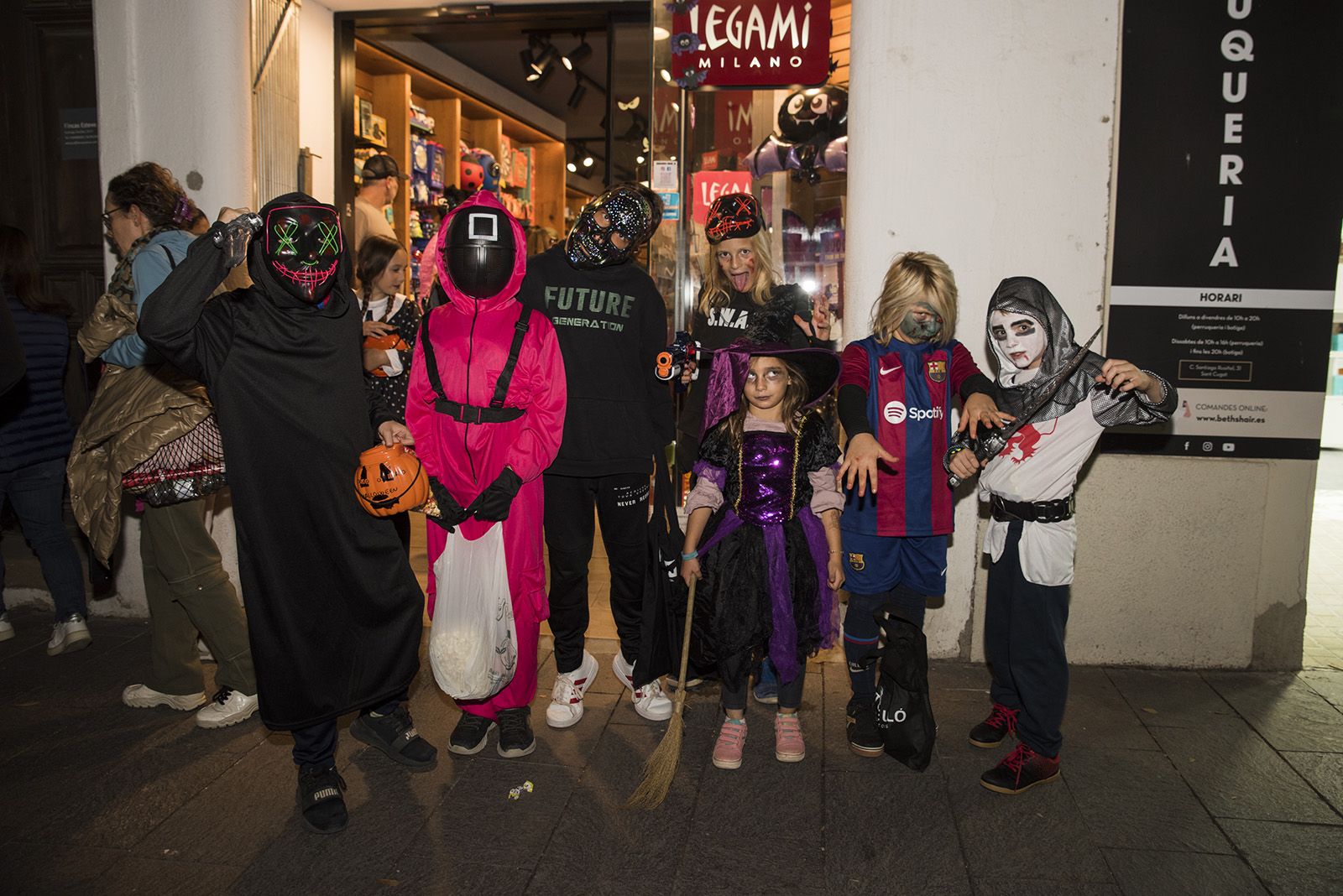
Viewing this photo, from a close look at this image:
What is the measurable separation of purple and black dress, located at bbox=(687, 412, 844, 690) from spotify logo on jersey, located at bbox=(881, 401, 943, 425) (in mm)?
299

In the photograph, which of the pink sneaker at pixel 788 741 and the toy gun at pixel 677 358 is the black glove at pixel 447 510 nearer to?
the toy gun at pixel 677 358

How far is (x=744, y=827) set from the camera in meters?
3.00

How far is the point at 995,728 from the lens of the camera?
11.7 feet

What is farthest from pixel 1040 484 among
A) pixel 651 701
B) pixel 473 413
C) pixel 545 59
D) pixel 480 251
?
pixel 545 59

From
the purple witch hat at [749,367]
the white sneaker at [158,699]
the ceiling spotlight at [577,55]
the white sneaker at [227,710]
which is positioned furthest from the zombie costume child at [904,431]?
the ceiling spotlight at [577,55]

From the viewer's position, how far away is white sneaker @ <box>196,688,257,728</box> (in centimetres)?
370

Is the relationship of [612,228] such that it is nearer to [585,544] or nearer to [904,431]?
[585,544]

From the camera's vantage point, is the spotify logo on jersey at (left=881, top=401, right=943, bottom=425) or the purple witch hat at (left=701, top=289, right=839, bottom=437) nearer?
the purple witch hat at (left=701, top=289, right=839, bottom=437)

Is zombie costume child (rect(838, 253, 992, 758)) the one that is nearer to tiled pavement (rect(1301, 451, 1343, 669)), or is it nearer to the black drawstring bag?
the black drawstring bag

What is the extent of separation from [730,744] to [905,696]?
0.69 meters

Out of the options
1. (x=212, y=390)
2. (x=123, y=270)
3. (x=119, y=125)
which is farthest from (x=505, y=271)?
(x=119, y=125)

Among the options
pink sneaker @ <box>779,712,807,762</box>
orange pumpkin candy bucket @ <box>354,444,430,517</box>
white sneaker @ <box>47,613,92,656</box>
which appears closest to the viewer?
orange pumpkin candy bucket @ <box>354,444,430,517</box>

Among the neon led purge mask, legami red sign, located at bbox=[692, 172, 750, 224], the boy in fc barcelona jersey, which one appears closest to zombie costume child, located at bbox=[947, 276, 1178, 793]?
the boy in fc barcelona jersey

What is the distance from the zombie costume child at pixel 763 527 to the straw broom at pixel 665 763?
109 mm
